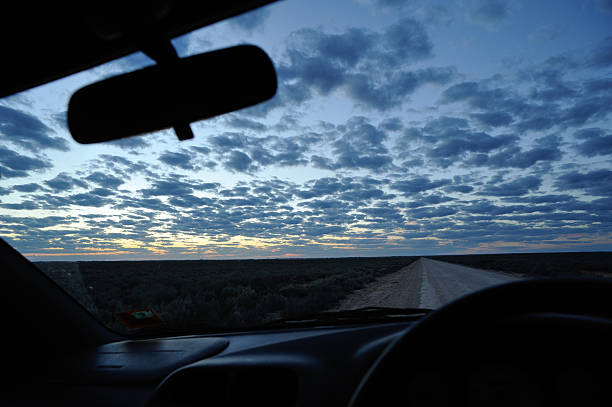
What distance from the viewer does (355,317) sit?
289cm

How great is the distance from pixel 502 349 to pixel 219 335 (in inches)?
91.7

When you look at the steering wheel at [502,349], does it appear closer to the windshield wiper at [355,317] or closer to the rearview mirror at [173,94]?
the rearview mirror at [173,94]

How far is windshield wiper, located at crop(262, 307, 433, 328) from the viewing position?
2.75m

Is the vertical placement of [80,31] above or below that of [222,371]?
above

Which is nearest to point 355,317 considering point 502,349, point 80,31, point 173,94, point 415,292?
point 502,349

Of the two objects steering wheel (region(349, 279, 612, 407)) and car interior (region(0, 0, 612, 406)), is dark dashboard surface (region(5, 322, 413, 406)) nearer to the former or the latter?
car interior (region(0, 0, 612, 406))

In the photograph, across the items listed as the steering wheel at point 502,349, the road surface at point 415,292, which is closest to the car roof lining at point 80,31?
the steering wheel at point 502,349

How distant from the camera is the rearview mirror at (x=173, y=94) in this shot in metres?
1.61

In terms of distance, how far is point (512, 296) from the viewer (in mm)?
1074

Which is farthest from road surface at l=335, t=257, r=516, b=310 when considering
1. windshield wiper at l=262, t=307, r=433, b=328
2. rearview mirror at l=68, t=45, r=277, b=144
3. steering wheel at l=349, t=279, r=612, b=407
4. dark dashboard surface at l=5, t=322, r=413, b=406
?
rearview mirror at l=68, t=45, r=277, b=144

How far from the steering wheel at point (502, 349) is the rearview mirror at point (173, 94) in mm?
1286

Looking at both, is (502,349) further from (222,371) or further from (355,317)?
(355,317)

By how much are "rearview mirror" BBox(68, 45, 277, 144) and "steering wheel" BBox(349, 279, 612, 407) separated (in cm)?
129

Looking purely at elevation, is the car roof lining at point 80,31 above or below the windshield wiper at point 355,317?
above
